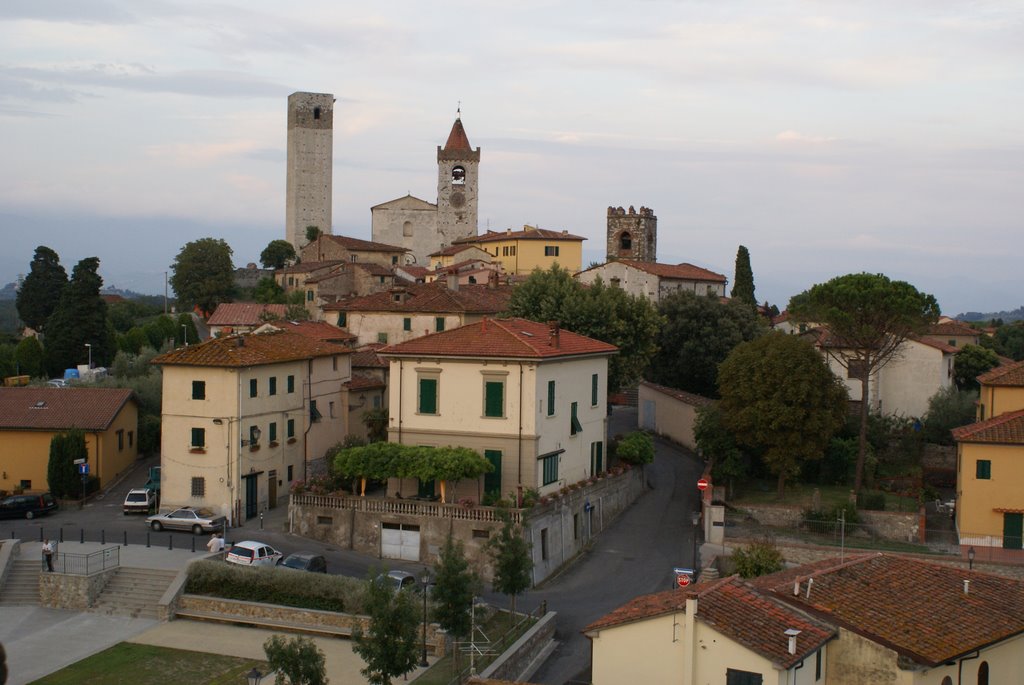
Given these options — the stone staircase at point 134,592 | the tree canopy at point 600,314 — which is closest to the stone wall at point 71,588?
the stone staircase at point 134,592

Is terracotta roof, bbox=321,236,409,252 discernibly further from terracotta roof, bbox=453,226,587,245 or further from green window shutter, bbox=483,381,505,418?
green window shutter, bbox=483,381,505,418

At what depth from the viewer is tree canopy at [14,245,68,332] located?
80938mm

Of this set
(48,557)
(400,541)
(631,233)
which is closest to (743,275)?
(631,233)

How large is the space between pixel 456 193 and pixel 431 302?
205ft

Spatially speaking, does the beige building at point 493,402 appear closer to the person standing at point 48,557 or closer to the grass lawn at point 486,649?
the grass lawn at point 486,649

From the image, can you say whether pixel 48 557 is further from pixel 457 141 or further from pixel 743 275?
pixel 457 141

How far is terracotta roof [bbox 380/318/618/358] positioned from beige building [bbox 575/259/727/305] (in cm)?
3441

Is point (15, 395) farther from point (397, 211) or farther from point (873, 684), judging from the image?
point (397, 211)

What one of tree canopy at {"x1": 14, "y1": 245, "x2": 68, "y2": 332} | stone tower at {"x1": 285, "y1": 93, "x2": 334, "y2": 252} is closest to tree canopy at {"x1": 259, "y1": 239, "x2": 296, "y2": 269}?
stone tower at {"x1": 285, "y1": 93, "x2": 334, "y2": 252}

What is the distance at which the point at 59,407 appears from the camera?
4591 centimetres

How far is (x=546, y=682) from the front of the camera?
2739cm

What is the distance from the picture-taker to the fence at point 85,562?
1314 inches

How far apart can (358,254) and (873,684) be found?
76126 millimetres

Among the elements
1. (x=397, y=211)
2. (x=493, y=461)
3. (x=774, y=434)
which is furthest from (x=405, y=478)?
(x=397, y=211)
